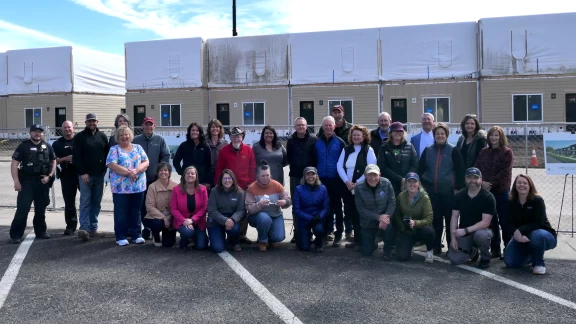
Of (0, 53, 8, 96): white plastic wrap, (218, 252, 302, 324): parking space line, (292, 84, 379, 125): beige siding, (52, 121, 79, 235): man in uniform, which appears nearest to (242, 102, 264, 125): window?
(292, 84, 379, 125): beige siding

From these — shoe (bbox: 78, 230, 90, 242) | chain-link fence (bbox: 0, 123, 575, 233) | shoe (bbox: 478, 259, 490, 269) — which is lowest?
shoe (bbox: 478, 259, 490, 269)

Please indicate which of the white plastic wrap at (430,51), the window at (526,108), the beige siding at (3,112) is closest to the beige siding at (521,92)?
the window at (526,108)

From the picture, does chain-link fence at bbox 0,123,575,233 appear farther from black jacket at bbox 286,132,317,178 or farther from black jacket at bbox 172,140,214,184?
black jacket at bbox 286,132,317,178

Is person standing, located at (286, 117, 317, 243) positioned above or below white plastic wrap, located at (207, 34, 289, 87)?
below

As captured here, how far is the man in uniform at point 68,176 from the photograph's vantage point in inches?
338

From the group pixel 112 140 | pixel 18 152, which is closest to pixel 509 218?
pixel 112 140

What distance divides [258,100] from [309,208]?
21582mm

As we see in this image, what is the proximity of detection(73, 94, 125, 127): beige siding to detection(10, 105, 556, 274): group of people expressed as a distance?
2588cm

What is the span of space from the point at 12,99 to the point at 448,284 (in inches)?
1331

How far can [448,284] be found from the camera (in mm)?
5871

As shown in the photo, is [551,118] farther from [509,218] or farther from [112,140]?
[112,140]

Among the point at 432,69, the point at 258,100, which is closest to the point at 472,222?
the point at 432,69

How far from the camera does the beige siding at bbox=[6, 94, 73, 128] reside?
3256 cm

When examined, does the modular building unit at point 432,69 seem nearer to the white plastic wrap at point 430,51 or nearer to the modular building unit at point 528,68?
the white plastic wrap at point 430,51
